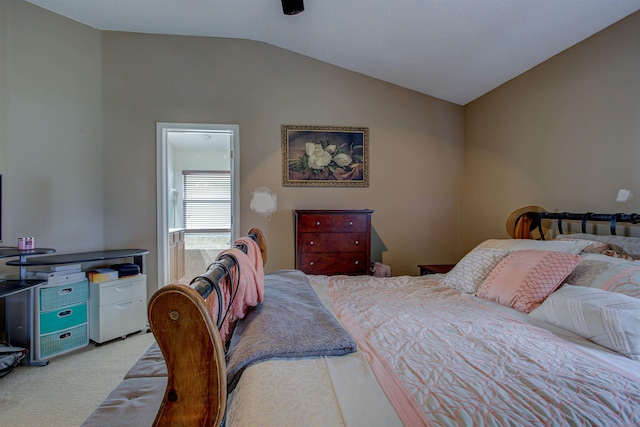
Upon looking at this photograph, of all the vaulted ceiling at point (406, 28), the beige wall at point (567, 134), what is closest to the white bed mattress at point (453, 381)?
the beige wall at point (567, 134)

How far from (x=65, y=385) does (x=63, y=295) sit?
771 mm

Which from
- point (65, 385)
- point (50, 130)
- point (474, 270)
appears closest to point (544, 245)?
point (474, 270)

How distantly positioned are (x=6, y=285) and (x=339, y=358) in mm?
2630

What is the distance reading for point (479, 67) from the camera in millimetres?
2797

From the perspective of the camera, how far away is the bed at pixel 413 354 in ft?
2.16

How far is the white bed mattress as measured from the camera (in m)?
0.74

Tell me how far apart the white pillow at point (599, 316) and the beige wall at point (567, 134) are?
98 cm

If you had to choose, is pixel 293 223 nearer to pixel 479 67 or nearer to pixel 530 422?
→ pixel 479 67

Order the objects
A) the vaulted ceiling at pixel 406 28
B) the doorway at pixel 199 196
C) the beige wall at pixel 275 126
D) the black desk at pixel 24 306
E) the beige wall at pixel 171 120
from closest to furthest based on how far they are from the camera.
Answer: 1. the vaulted ceiling at pixel 406 28
2. the black desk at pixel 24 306
3. the beige wall at pixel 171 120
4. the beige wall at pixel 275 126
5. the doorway at pixel 199 196

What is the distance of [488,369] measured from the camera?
94 cm

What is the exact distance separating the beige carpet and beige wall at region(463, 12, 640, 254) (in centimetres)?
340

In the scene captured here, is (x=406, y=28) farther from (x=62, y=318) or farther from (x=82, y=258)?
(x=62, y=318)

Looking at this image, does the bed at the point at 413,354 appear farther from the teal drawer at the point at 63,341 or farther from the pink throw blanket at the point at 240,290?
the teal drawer at the point at 63,341

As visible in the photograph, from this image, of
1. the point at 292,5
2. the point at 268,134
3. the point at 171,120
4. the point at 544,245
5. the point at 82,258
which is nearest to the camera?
the point at 544,245
